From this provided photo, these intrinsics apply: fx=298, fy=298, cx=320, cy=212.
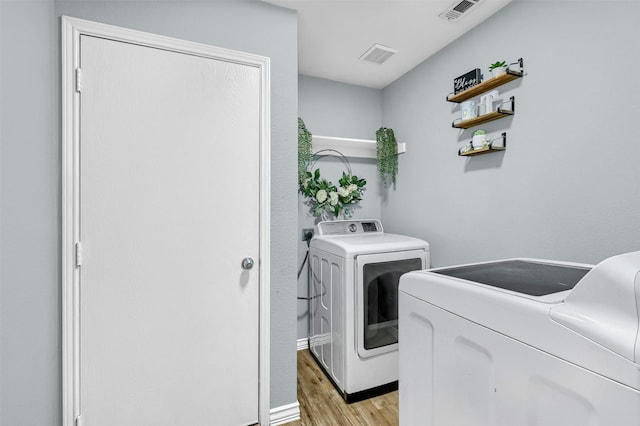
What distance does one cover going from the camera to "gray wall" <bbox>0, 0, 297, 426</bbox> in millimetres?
890

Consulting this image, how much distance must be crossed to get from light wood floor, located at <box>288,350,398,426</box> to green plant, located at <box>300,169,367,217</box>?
1.30 metres

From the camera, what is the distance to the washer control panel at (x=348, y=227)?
7.86 feet

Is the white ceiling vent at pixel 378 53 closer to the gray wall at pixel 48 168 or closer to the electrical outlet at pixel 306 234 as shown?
the gray wall at pixel 48 168

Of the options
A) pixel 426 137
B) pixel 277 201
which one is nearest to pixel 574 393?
pixel 277 201

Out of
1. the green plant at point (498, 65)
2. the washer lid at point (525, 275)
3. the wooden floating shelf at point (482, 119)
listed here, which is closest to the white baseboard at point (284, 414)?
the washer lid at point (525, 275)

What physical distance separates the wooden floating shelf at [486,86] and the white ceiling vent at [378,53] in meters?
0.58

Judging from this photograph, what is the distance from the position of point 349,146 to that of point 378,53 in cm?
74

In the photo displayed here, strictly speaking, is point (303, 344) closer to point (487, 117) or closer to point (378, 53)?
point (487, 117)

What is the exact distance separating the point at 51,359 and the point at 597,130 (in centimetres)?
257

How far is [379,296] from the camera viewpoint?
1.96m

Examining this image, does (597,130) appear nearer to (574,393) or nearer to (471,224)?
(471,224)

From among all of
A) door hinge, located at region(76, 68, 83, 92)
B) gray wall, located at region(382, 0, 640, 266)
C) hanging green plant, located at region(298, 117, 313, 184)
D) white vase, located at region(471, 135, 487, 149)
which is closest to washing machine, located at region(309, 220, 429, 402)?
gray wall, located at region(382, 0, 640, 266)

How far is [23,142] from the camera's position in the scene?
0.98 m

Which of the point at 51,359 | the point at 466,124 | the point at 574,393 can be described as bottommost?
the point at 51,359
